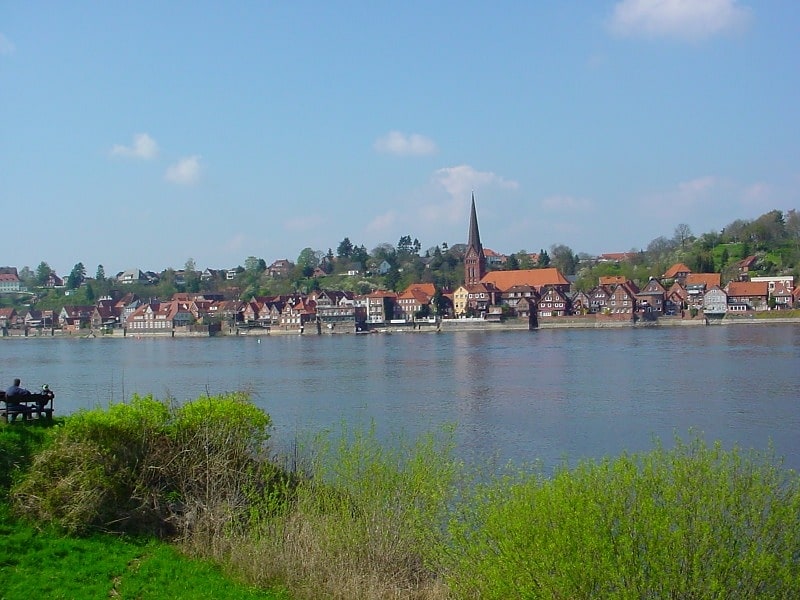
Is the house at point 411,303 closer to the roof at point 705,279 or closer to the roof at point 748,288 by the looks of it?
the roof at point 705,279

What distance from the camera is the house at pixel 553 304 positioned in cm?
10494

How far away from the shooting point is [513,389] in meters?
34.0

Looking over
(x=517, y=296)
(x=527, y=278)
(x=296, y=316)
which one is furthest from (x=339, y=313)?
(x=527, y=278)

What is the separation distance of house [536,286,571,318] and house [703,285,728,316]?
1784 cm

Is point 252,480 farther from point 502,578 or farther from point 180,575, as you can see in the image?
point 502,578

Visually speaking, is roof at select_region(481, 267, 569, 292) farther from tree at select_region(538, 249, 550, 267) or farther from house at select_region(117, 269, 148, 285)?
house at select_region(117, 269, 148, 285)

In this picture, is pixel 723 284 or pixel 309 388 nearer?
pixel 309 388

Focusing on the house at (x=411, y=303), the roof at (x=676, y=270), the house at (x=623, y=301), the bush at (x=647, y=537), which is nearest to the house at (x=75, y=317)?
the house at (x=411, y=303)

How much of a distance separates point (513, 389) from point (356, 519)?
971 inches

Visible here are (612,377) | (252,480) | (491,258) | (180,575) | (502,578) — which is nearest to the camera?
(502,578)

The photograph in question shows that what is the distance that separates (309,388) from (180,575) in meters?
26.5

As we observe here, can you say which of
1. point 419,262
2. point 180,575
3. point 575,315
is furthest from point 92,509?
point 419,262

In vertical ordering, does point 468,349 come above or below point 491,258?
below

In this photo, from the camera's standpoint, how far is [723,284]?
99875mm
